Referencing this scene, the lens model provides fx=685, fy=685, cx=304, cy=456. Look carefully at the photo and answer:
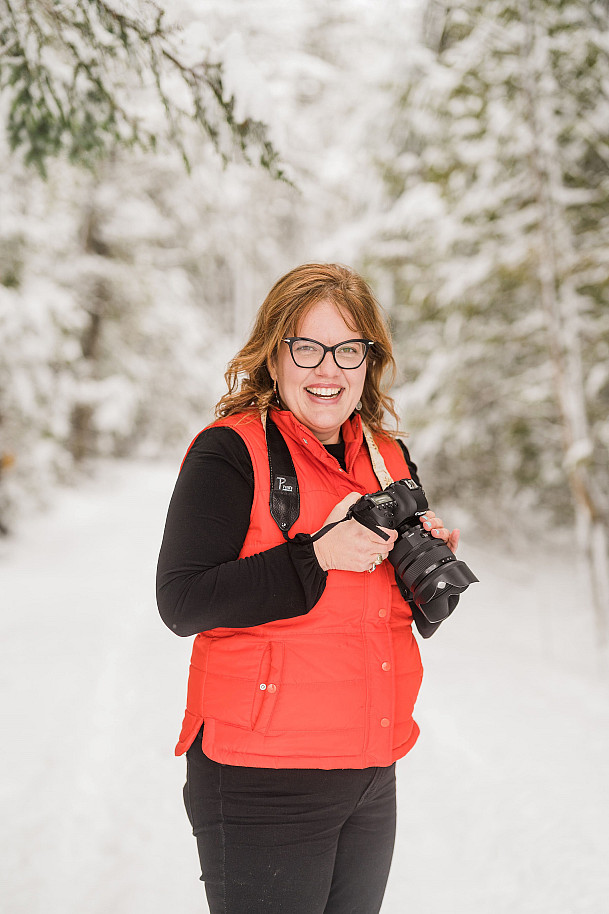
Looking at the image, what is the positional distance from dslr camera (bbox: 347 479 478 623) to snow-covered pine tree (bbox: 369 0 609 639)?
4518mm

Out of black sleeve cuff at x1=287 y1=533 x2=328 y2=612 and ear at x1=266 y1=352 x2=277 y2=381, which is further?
ear at x1=266 y1=352 x2=277 y2=381

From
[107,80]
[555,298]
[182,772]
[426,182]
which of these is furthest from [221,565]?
[426,182]

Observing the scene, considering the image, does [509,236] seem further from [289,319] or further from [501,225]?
[289,319]

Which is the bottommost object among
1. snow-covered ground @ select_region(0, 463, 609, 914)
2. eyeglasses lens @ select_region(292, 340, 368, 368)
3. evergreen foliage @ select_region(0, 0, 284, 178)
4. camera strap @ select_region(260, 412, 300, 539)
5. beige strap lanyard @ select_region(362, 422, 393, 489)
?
snow-covered ground @ select_region(0, 463, 609, 914)

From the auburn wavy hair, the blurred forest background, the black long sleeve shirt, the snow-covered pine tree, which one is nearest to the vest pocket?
the black long sleeve shirt

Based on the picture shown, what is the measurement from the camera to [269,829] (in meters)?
1.48

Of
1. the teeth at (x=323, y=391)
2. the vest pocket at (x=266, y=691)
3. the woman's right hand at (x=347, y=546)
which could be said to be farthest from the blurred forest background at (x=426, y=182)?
the vest pocket at (x=266, y=691)

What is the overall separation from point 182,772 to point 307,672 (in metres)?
3.00

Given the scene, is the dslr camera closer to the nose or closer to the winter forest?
the nose

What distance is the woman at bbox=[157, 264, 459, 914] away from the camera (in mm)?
1445

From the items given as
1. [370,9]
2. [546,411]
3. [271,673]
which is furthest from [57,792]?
[370,9]

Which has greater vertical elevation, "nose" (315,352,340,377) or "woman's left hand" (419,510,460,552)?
"nose" (315,352,340,377)

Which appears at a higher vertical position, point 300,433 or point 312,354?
point 312,354

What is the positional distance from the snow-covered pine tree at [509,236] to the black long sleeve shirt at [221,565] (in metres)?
4.87
